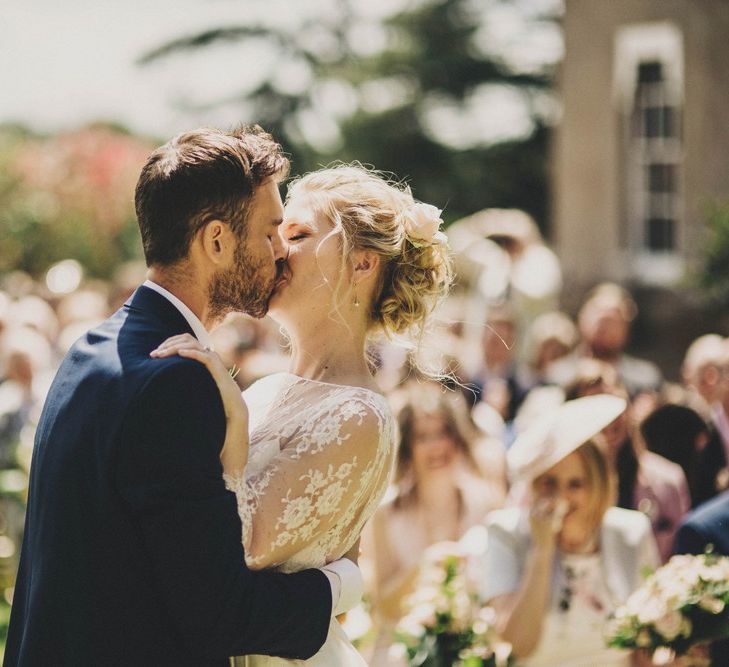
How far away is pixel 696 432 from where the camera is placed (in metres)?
5.84

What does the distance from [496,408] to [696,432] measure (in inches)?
Result: 65.1

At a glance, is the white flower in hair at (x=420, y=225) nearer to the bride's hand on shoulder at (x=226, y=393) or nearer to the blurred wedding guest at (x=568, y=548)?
the bride's hand on shoulder at (x=226, y=393)

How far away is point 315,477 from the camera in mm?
2643

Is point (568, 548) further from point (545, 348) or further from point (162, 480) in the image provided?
point (545, 348)

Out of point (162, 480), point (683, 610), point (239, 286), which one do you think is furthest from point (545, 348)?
point (162, 480)

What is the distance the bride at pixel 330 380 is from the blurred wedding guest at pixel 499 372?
4131mm

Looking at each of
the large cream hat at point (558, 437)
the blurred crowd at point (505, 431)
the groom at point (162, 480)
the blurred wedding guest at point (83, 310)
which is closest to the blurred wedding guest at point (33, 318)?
the blurred crowd at point (505, 431)

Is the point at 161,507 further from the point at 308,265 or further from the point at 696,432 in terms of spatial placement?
the point at 696,432

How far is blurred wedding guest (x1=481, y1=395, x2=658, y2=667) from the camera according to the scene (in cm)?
426

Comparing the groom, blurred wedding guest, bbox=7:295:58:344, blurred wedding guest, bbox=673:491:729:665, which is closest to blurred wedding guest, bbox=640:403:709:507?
blurred wedding guest, bbox=673:491:729:665

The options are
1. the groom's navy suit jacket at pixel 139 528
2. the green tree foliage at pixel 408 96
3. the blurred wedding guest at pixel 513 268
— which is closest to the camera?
the groom's navy suit jacket at pixel 139 528

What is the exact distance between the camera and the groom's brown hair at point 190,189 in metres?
2.36

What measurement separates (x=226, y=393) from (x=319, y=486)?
0.45 meters

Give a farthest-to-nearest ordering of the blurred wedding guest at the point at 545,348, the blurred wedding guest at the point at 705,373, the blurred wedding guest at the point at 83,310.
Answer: the blurred wedding guest at the point at 83,310, the blurred wedding guest at the point at 545,348, the blurred wedding guest at the point at 705,373
